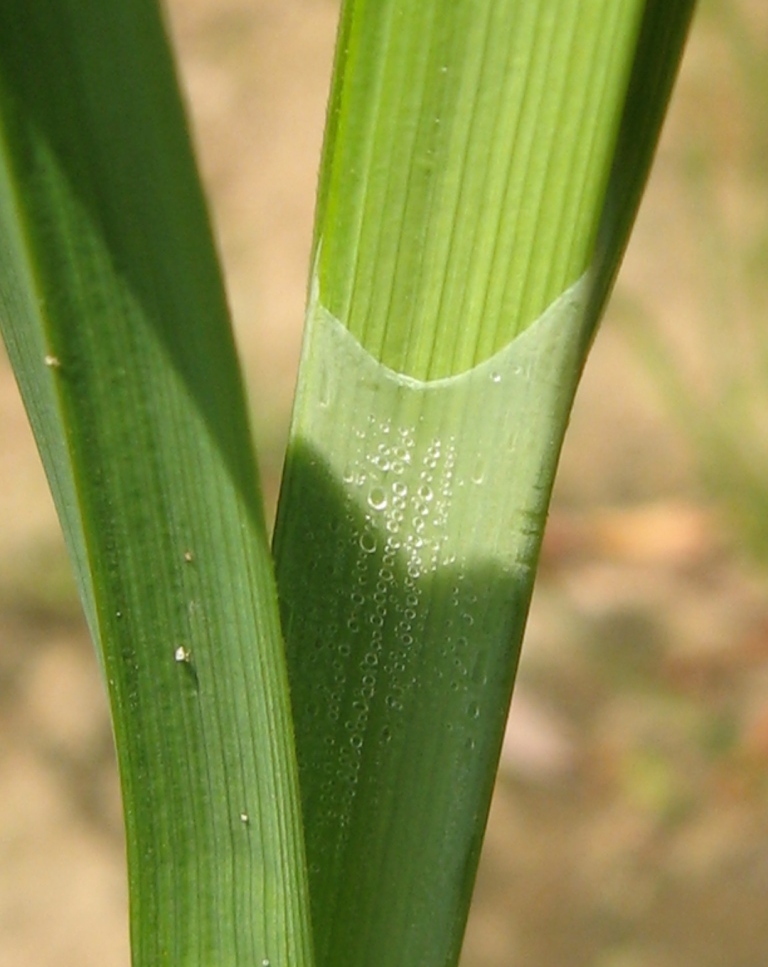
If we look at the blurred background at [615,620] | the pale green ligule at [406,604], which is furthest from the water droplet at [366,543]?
the blurred background at [615,620]

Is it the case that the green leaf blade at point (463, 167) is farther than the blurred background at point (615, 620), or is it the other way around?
the blurred background at point (615, 620)

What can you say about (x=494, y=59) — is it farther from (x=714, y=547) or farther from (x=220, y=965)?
(x=714, y=547)

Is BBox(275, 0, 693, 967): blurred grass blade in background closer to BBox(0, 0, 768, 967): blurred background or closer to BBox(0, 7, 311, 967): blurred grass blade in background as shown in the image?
BBox(0, 7, 311, 967): blurred grass blade in background

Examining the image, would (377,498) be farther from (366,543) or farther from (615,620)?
(615,620)

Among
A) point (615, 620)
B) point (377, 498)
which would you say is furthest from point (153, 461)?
point (615, 620)

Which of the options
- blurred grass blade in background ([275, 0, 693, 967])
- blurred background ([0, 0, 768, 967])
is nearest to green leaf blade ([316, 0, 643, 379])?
blurred grass blade in background ([275, 0, 693, 967])

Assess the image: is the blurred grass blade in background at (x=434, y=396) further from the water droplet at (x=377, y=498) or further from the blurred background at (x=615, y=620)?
the blurred background at (x=615, y=620)

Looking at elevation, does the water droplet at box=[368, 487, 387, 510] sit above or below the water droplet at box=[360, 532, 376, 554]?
above
